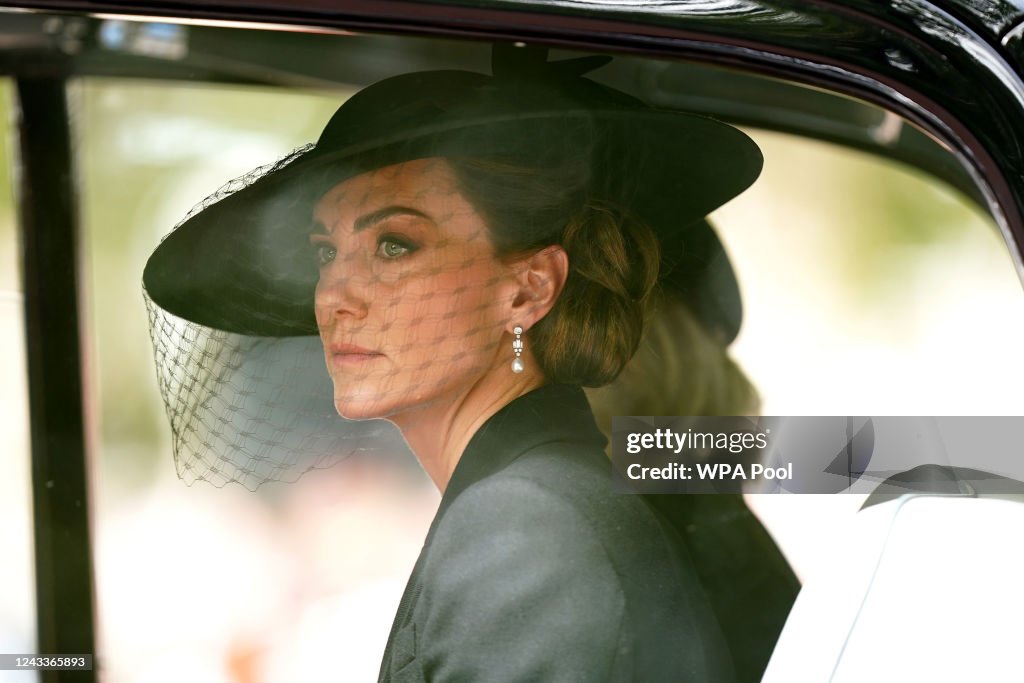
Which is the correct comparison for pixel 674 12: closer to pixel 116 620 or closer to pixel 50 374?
pixel 50 374

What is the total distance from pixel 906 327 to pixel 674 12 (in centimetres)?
50

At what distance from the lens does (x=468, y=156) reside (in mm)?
1260

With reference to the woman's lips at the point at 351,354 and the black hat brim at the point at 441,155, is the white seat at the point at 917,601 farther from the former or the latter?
the woman's lips at the point at 351,354

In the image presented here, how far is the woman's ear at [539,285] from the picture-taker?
126 cm

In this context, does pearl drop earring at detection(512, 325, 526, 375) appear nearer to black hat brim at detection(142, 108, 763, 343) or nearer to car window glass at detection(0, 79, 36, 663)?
black hat brim at detection(142, 108, 763, 343)

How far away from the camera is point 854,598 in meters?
1.28

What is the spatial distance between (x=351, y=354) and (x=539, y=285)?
26 cm

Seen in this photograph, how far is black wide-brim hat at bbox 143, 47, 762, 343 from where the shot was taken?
126cm

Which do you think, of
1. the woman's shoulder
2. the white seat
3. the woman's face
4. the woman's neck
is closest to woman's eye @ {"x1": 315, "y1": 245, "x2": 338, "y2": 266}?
the woman's face

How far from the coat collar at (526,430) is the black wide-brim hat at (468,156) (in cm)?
21

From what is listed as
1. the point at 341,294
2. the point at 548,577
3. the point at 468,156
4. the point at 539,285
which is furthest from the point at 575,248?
the point at 548,577

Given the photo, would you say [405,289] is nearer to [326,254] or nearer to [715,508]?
[326,254]

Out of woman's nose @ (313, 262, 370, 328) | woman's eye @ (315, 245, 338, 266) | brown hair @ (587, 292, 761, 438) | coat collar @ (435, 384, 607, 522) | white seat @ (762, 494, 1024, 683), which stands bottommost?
white seat @ (762, 494, 1024, 683)

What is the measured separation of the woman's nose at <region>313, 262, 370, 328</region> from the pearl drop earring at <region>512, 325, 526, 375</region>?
192mm
